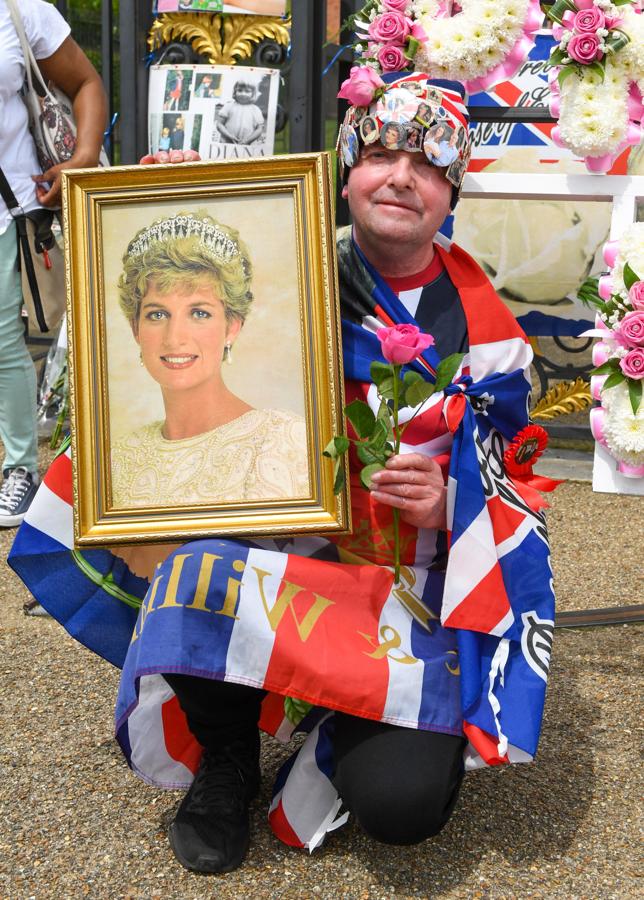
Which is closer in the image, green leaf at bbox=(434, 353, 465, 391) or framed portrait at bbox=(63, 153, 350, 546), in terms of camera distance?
green leaf at bbox=(434, 353, 465, 391)

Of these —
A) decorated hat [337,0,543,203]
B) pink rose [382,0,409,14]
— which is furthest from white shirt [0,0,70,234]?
pink rose [382,0,409,14]

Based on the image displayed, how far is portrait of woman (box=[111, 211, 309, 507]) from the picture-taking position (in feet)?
6.72

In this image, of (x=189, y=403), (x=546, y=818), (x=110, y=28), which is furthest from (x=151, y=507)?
(x=110, y=28)

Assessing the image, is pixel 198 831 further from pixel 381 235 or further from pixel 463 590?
pixel 381 235

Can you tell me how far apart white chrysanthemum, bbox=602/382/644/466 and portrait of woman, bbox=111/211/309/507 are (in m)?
0.88

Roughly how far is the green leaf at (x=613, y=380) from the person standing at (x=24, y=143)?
2.04m

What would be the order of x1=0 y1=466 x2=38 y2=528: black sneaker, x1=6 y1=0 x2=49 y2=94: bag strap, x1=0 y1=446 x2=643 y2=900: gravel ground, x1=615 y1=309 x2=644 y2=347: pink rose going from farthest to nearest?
x1=0 y1=466 x2=38 y2=528: black sneaker
x1=6 y1=0 x2=49 y2=94: bag strap
x1=615 y1=309 x2=644 y2=347: pink rose
x1=0 y1=446 x2=643 y2=900: gravel ground

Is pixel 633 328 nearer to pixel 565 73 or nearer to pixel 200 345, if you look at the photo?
pixel 565 73

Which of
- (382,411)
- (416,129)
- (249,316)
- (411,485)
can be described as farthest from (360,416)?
(416,129)

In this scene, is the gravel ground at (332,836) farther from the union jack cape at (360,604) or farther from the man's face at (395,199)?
the man's face at (395,199)

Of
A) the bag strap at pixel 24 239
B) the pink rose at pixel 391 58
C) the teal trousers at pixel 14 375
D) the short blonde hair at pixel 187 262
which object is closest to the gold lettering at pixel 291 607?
the short blonde hair at pixel 187 262

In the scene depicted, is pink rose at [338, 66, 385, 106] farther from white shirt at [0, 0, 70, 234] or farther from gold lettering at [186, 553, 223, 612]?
white shirt at [0, 0, 70, 234]

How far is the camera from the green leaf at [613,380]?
2537 millimetres

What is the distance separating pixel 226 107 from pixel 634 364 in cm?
318
